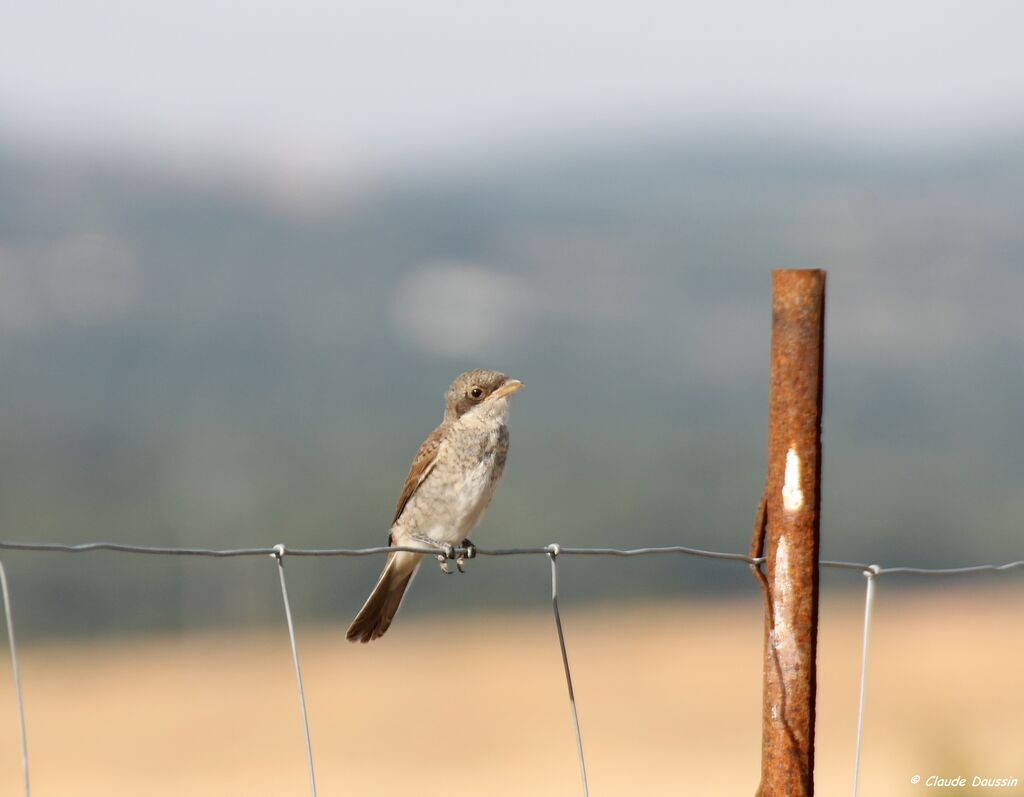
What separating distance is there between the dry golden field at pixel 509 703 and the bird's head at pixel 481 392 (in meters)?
11.8

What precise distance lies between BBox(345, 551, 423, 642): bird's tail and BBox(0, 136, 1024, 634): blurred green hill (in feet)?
194

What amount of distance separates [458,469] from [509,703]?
40076 millimetres

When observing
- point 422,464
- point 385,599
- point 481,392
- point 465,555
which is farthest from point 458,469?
point 385,599

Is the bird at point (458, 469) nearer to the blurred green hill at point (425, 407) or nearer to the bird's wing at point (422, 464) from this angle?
the bird's wing at point (422, 464)

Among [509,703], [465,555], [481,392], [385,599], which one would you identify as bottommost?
[509,703]

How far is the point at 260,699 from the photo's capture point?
167 ft

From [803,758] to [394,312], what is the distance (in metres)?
166

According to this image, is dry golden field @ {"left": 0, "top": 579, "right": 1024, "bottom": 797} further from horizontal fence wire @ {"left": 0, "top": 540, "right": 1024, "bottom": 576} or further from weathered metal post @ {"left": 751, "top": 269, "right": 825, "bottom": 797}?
weathered metal post @ {"left": 751, "top": 269, "right": 825, "bottom": 797}

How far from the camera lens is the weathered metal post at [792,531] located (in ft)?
16.5

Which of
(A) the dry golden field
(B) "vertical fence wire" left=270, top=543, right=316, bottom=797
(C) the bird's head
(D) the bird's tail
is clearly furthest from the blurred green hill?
(B) "vertical fence wire" left=270, top=543, right=316, bottom=797

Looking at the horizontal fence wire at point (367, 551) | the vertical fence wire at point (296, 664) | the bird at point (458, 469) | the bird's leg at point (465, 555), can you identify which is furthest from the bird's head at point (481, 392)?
the vertical fence wire at point (296, 664)

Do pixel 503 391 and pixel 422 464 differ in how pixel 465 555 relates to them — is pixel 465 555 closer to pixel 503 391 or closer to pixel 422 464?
pixel 422 464

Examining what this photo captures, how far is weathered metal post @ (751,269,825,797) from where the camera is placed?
198 inches

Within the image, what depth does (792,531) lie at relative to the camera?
5.12 m
